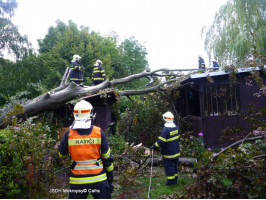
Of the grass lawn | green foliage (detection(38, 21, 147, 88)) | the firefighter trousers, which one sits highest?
green foliage (detection(38, 21, 147, 88))

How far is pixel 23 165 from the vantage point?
12.6ft

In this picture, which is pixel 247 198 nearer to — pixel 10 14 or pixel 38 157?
pixel 38 157

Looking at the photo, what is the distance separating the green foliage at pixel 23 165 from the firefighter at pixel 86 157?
940 mm

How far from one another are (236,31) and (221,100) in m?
6.89

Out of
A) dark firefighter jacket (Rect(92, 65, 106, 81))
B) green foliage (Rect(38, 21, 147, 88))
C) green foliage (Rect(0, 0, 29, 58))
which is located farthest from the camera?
green foliage (Rect(38, 21, 147, 88))

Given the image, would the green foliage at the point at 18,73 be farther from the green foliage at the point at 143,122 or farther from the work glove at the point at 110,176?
the work glove at the point at 110,176

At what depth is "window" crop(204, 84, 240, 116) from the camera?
7734 mm

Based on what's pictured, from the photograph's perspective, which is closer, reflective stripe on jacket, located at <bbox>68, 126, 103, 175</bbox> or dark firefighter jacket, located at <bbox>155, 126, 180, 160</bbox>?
reflective stripe on jacket, located at <bbox>68, 126, 103, 175</bbox>

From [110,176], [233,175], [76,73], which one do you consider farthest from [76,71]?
[233,175]

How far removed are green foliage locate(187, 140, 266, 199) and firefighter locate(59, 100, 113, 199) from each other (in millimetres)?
1871

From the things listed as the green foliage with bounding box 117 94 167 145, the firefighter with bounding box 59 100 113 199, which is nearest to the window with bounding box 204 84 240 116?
the green foliage with bounding box 117 94 167 145

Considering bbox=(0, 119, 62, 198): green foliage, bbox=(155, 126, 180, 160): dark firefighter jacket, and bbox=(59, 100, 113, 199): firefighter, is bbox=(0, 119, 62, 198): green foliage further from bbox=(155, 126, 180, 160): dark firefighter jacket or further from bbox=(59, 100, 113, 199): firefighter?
bbox=(155, 126, 180, 160): dark firefighter jacket

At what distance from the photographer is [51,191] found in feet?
11.3

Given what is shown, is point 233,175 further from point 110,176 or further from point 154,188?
point 110,176
